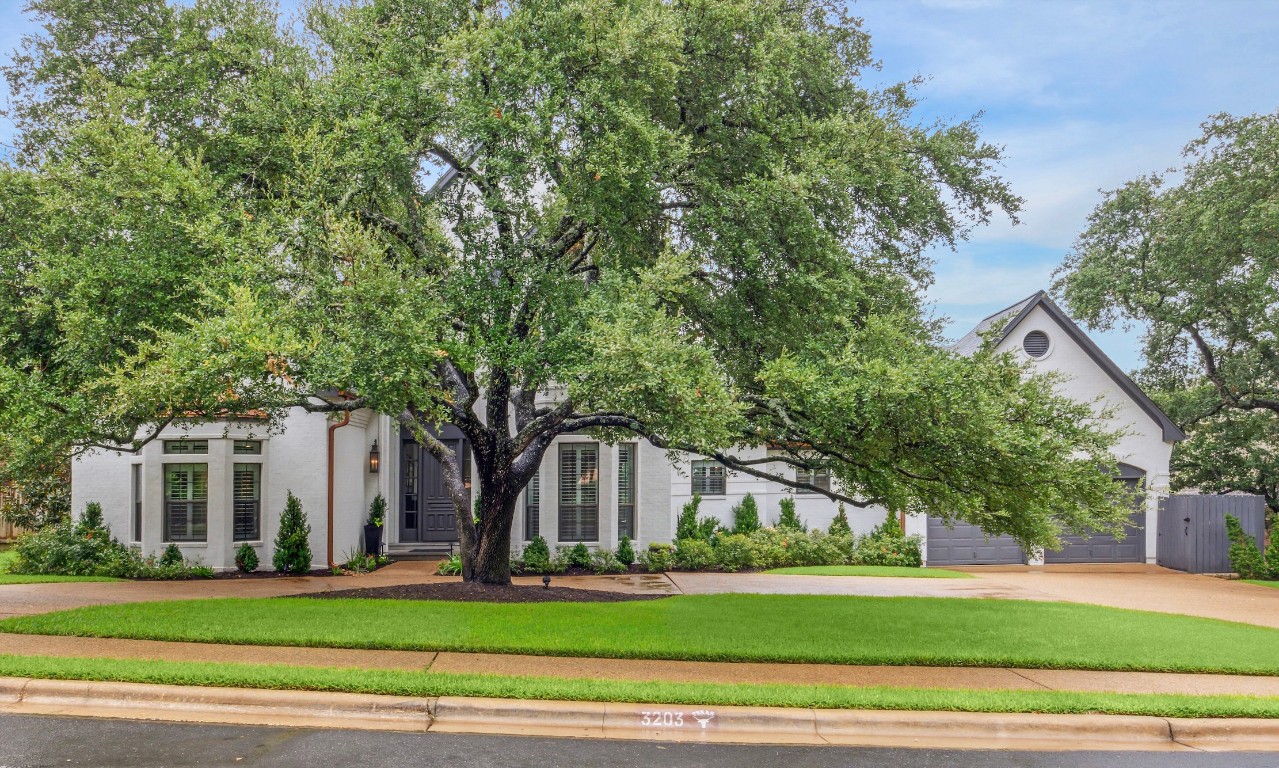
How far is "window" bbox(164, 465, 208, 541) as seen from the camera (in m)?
16.2

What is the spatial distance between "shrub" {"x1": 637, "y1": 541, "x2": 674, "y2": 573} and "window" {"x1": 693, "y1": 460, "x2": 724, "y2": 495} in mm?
3049

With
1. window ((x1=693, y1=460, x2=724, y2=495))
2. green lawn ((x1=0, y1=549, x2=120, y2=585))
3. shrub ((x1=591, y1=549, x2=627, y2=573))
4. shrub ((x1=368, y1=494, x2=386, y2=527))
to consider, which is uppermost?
window ((x1=693, y1=460, x2=724, y2=495))

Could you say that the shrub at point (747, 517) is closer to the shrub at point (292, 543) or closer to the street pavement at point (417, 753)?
the shrub at point (292, 543)

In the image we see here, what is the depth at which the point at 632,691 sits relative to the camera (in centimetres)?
759

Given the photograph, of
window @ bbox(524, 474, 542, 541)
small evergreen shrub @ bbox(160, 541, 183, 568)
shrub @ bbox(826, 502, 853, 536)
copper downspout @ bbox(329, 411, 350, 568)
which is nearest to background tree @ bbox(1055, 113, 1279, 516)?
shrub @ bbox(826, 502, 853, 536)

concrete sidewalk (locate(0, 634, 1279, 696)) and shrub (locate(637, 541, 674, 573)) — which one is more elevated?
concrete sidewalk (locate(0, 634, 1279, 696))

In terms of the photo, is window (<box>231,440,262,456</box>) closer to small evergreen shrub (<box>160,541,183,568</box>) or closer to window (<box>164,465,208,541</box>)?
window (<box>164,465,208,541</box>)

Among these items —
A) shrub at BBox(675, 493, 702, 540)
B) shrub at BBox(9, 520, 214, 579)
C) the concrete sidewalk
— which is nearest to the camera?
the concrete sidewalk

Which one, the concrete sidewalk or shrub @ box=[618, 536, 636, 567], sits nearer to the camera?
the concrete sidewalk

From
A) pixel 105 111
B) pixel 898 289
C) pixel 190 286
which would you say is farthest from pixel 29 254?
pixel 898 289

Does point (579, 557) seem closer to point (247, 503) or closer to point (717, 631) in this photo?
point (247, 503)

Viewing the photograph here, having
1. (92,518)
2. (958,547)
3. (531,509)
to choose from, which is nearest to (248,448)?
(92,518)

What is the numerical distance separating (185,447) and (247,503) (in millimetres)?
1497

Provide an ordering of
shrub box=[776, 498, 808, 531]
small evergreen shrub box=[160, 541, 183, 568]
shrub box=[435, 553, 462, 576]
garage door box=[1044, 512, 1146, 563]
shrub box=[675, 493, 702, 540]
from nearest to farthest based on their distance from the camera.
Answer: small evergreen shrub box=[160, 541, 183, 568], shrub box=[435, 553, 462, 576], shrub box=[675, 493, 702, 540], shrub box=[776, 498, 808, 531], garage door box=[1044, 512, 1146, 563]
